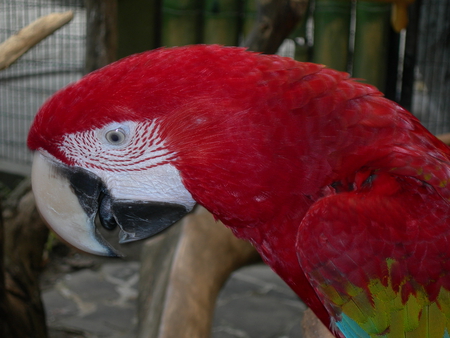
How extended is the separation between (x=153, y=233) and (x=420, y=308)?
1.58 feet

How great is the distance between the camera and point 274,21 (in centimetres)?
170

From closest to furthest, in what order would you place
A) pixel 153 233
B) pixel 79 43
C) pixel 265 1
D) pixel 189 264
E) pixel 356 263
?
pixel 356 263 → pixel 153 233 → pixel 189 264 → pixel 265 1 → pixel 79 43

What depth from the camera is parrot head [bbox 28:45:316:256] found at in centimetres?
80

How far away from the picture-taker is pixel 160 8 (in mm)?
3291

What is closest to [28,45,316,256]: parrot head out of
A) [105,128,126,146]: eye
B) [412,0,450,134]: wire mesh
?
[105,128,126,146]: eye

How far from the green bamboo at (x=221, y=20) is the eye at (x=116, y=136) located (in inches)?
85.9

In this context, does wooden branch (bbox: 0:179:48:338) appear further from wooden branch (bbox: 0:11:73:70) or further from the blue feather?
the blue feather

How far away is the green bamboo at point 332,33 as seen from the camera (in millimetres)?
2779

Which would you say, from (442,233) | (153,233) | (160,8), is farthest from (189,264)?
(160,8)

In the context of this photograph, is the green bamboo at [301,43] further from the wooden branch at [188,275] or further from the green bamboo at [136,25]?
the wooden branch at [188,275]

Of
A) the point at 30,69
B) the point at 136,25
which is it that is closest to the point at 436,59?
the point at 136,25

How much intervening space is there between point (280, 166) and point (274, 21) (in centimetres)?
102

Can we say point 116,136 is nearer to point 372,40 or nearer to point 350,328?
point 350,328

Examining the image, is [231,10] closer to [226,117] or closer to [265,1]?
[265,1]
